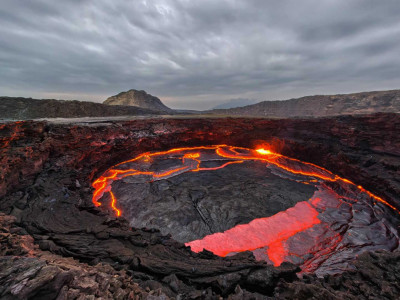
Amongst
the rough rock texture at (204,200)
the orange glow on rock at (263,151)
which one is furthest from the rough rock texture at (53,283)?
the orange glow on rock at (263,151)

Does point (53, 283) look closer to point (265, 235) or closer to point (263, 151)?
point (265, 235)

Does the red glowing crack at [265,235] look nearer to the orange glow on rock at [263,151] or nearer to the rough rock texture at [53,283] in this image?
the rough rock texture at [53,283]

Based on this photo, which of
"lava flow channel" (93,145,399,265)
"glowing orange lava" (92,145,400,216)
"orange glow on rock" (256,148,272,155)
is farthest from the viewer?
"orange glow on rock" (256,148,272,155)

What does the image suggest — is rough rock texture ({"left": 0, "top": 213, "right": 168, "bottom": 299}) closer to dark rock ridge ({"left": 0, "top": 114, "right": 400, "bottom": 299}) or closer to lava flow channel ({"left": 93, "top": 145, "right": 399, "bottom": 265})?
dark rock ridge ({"left": 0, "top": 114, "right": 400, "bottom": 299})

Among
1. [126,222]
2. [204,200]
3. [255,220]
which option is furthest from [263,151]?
[126,222]

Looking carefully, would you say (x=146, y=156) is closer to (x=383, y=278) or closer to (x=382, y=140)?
(x=383, y=278)

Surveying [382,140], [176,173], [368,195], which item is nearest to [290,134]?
[382,140]

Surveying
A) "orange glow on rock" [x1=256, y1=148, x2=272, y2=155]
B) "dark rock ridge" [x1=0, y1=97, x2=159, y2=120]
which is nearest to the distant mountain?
"orange glow on rock" [x1=256, y1=148, x2=272, y2=155]
